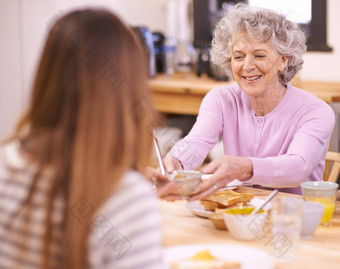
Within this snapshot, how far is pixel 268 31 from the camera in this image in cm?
216

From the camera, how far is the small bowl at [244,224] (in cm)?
144

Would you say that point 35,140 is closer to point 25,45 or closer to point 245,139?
point 245,139

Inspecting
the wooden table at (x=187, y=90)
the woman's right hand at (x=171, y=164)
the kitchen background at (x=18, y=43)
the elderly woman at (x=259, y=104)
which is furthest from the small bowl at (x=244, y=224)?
the kitchen background at (x=18, y=43)

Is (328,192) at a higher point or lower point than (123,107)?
lower

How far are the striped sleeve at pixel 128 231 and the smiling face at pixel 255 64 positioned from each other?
4.57 feet

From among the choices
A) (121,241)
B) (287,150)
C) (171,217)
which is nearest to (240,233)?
(171,217)

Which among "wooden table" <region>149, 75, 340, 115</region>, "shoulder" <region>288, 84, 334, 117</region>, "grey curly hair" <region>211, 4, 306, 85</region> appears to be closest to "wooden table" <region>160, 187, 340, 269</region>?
"shoulder" <region>288, 84, 334, 117</region>

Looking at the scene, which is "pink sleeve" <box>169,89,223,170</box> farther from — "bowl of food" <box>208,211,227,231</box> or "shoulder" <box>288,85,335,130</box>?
"bowl of food" <box>208,211,227,231</box>

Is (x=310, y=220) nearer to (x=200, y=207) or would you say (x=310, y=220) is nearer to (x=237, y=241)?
(x=237, y=241)

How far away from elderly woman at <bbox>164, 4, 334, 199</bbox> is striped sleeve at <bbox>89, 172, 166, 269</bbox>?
111 centimetres

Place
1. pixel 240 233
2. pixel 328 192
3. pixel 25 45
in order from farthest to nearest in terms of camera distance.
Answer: pixel 25 45
pixel 328 192
pixel 240 233

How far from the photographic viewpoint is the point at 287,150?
2.17 m

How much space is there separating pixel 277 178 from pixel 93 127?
3.73ft

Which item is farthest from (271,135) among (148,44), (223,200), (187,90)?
(148,44)
